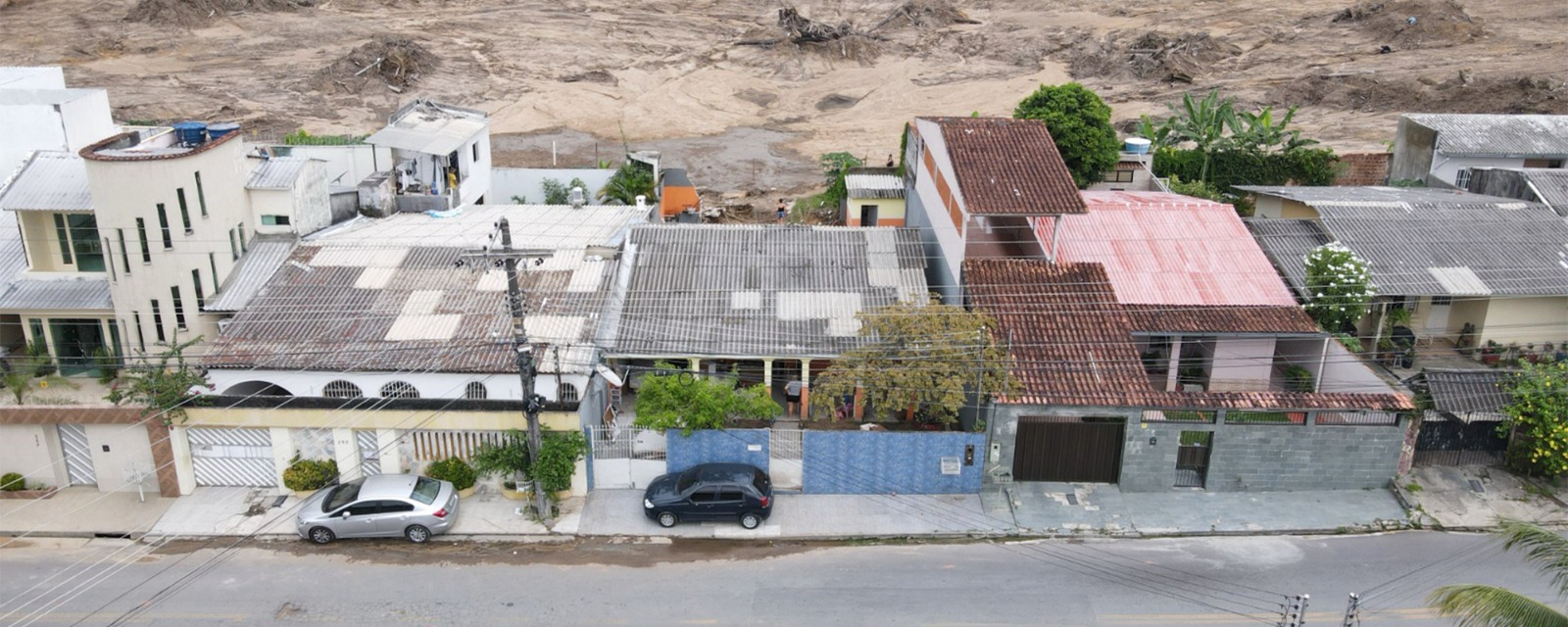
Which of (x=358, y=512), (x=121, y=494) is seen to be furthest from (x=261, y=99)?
(x=358, y=512)

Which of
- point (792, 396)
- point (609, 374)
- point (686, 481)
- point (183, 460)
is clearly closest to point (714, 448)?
point (686, 481)

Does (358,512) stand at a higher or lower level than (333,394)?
lower

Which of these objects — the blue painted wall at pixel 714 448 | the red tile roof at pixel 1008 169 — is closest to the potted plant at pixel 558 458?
the blue painted wall at pixel 714 448

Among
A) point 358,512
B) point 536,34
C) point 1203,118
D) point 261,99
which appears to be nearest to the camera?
point 358,512

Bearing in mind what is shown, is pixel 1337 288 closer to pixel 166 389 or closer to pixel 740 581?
pixel 740 581

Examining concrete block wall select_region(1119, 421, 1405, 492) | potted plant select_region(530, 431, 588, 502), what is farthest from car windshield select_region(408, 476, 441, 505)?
concrete block wall select_region(1119, 421, 1405, 492)

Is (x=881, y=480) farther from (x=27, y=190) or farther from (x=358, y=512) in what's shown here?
(x=27, y=190)

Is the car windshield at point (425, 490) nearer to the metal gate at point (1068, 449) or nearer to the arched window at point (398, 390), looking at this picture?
the arched window at point (398, 390)
